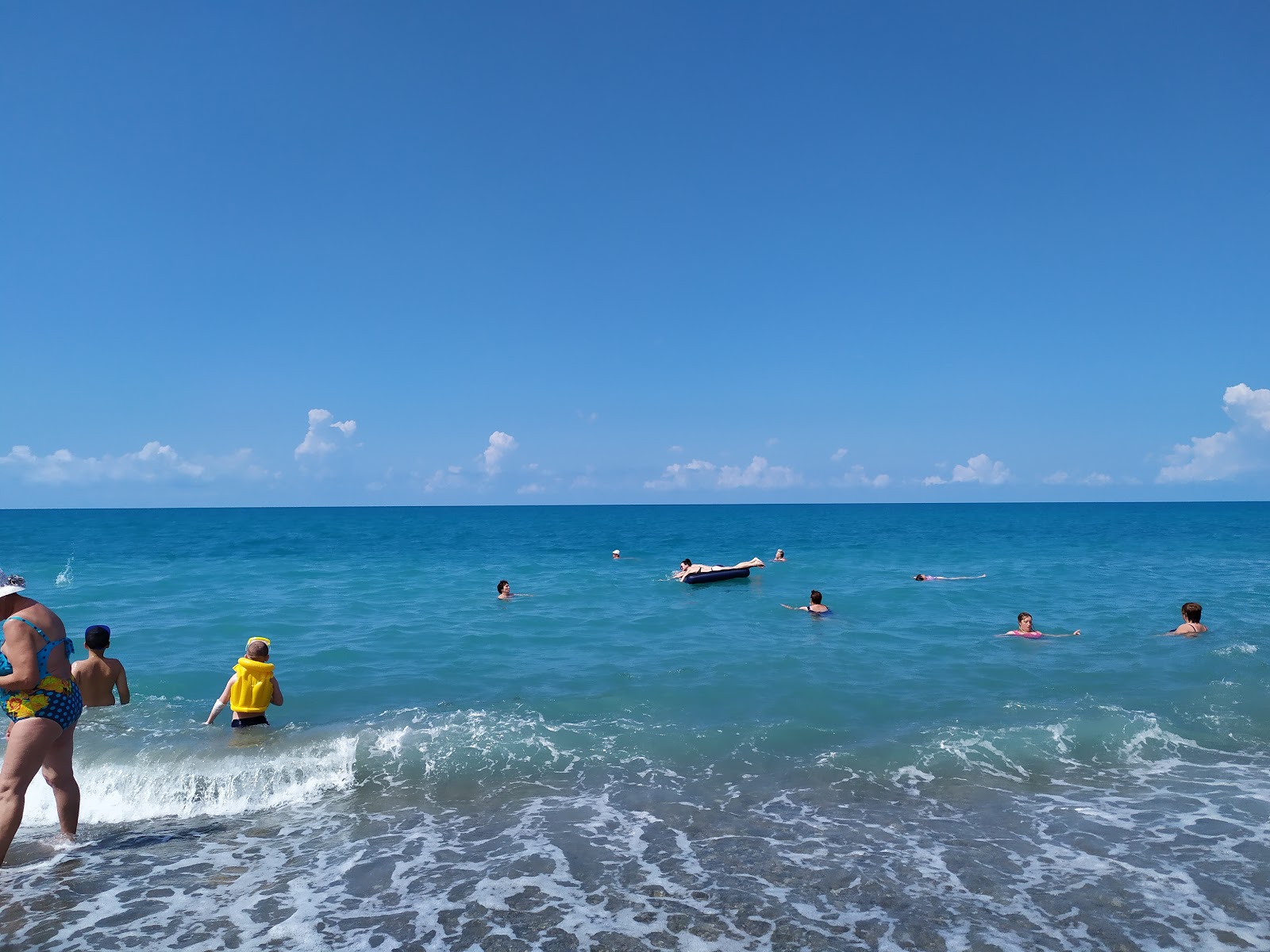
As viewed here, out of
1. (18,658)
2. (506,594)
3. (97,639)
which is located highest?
(18,658)

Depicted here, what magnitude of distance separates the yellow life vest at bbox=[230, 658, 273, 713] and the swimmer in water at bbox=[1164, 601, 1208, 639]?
63.0 feet

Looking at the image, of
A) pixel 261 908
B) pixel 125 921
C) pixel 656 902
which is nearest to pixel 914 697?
pixel 656 902

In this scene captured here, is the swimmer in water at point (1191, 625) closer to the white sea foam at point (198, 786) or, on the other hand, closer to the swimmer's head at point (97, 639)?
the white sea foam at point (198, 786)

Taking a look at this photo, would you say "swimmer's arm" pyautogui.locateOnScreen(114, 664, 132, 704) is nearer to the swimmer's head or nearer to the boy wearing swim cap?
the boy wearing swim cap

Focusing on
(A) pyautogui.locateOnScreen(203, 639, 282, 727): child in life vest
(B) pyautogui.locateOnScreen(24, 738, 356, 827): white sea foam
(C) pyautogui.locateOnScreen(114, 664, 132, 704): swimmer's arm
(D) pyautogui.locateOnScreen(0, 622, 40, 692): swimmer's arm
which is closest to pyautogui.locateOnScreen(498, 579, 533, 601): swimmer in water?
(A) pyautogui.locateOnScreen(203, 639, 282, 727): child in life vest

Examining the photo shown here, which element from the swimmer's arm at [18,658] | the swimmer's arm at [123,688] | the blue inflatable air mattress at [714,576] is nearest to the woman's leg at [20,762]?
the swimmer's arm at [18,658]

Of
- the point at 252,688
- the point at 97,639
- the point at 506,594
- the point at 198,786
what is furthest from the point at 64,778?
the point at 506,594

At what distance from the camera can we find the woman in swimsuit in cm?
611

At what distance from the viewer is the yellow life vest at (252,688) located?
10.1 m

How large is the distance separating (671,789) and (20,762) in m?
6.37

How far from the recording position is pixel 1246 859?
690cm

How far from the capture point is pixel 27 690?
618 centimetres

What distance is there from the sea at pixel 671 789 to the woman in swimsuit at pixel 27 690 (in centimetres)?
95

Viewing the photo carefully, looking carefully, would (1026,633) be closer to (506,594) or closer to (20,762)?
(506,594)
